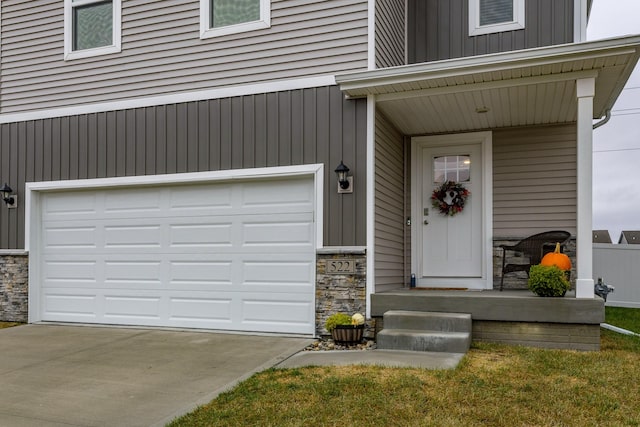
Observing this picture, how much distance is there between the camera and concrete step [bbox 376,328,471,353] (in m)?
5.15

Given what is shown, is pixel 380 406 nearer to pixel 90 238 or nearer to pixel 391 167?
pixel 391 167

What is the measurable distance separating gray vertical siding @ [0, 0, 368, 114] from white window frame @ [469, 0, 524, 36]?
6.38 feet

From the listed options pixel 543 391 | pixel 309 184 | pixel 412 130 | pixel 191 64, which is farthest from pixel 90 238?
pixel 543 391

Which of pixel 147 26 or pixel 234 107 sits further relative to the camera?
pixel 147 26

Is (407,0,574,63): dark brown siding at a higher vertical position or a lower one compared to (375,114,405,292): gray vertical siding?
higher

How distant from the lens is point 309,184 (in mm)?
6402

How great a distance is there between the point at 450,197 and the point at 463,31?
7.41 ft

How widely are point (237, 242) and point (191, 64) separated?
236 cm

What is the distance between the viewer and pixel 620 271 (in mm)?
10469

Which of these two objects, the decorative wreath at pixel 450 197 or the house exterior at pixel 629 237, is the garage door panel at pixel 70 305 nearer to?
the decorative wreath at pixel 450 197

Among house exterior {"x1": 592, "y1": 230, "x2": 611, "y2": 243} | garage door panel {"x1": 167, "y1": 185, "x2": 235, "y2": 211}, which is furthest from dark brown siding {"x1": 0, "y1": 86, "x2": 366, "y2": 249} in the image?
house exterior {"x1": 592, "y1": 230, "x2": 611, "y2": 243}

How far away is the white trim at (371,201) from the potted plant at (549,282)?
168cm

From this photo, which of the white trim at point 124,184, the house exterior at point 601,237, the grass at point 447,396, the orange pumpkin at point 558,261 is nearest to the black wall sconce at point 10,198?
the white trim at point 124,184

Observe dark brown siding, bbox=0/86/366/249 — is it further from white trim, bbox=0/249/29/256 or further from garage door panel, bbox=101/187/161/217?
garage door panel, bbox=101/187/161/217
